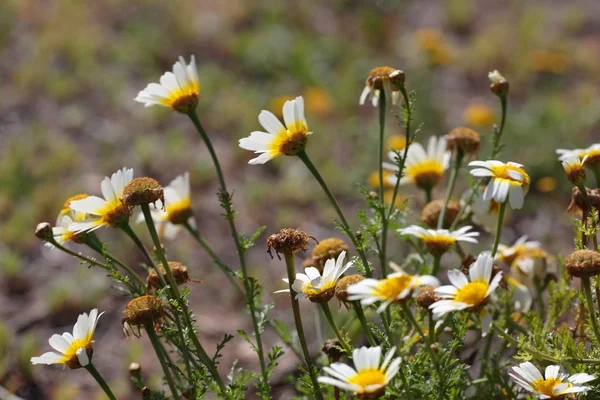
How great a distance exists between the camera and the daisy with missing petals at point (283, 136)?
1.61m

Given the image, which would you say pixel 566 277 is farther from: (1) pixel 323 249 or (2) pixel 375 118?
(2) pixel 375 118

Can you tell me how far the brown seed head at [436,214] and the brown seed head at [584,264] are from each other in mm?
617

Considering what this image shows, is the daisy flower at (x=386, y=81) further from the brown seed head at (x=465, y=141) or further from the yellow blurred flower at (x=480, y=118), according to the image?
the yellow blurred flower at (x=480, y=118)

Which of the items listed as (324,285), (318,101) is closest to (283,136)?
(324,285)

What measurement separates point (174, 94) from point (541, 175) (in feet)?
10.5

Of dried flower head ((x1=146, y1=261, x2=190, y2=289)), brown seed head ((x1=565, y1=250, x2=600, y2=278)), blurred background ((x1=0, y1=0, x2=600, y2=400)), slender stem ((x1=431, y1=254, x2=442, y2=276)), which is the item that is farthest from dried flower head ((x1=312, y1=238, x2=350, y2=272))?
blurred background ((x1=0, y1=0, x2=600, y2=400))

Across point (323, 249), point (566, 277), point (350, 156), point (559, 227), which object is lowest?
point (559, 227)

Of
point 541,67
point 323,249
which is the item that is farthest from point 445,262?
point 541,67

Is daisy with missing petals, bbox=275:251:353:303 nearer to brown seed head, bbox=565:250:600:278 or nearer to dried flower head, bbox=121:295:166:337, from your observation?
dried flower head, bbox=121:295:166:337

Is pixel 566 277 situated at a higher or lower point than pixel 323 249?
lower

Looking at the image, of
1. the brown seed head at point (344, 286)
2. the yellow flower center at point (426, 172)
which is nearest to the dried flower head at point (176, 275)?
the brown seed head at point (344, 286)

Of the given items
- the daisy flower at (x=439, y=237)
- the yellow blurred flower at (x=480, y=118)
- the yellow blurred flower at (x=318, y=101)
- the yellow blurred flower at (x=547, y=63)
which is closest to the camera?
the daisy flower at (x=439, y=237)

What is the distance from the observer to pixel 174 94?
1.81 metres

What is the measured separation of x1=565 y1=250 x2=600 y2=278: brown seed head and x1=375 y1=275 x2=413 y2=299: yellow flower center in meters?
0.40
